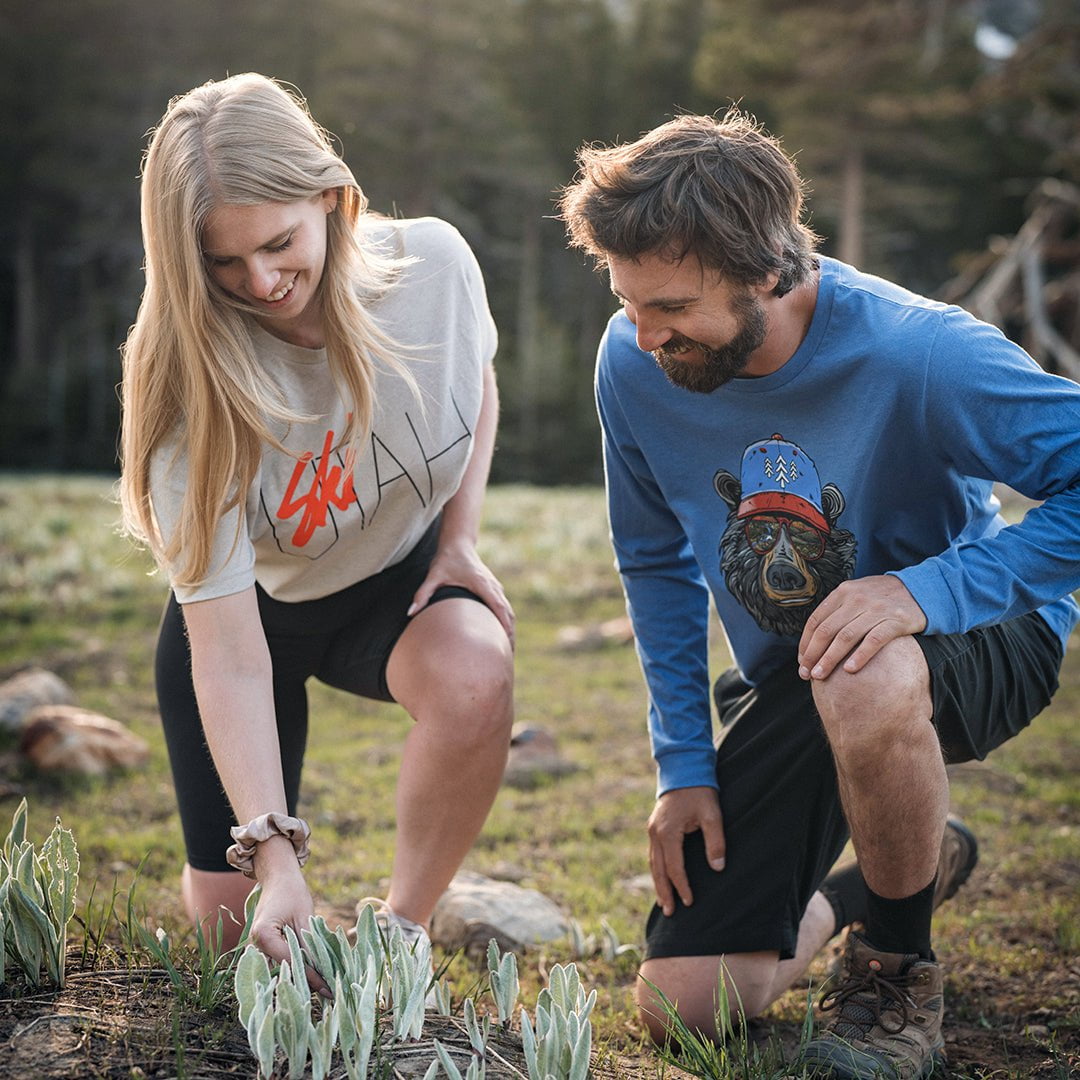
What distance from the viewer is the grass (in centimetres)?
283

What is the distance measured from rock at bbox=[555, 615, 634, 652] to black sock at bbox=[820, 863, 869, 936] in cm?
412

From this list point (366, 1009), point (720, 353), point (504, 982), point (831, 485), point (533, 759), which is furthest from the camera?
point (533, 759)

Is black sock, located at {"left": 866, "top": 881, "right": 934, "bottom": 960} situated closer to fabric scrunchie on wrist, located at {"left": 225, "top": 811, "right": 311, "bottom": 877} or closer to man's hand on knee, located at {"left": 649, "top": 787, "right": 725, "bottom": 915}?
man's hand on knee, located at {"left": 649, "top": 787, "right": 725, "bottom": 915}

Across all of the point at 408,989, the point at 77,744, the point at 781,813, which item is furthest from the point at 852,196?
the point at 408,989

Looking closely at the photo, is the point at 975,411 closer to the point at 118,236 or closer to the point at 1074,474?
the point at 1074,474

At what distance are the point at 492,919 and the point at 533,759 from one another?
173cm

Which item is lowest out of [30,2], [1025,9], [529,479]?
[529,479]

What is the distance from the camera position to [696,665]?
2.96m

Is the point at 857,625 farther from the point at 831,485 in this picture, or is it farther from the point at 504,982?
the point at 504,982

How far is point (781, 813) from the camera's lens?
9.04 feet

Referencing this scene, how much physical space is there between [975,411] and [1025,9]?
164 feet

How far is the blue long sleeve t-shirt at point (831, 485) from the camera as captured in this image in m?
2.36

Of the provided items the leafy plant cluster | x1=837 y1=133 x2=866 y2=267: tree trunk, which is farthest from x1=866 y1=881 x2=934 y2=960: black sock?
Result: x1=837 y1=133 x2=866 y2=267: tree trunk

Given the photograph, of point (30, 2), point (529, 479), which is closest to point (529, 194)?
point (529, 479)
